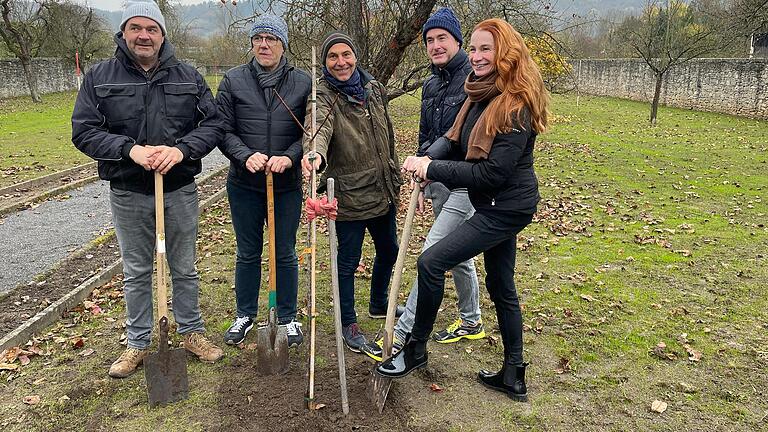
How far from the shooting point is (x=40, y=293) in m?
5.38

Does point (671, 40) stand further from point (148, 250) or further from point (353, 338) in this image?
point (148, 250)

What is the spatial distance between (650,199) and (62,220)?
9.09m

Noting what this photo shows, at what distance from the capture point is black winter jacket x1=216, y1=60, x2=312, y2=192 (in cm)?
382

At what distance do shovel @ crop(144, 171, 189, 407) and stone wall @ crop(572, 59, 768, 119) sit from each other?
24.6m

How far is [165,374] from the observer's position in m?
3.53

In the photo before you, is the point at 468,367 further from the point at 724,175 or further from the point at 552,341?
the point at 724,175

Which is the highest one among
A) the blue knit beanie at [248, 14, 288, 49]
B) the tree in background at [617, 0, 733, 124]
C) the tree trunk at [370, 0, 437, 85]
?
the tree in background at [617, 0, 733, 124]

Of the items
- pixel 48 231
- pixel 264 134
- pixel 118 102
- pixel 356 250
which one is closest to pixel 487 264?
pixel 356 250

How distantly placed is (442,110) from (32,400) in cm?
327

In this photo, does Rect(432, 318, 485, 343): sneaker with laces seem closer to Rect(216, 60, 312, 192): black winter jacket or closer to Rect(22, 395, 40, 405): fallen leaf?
Rect(216, 60, 312, 192): black winter jacket

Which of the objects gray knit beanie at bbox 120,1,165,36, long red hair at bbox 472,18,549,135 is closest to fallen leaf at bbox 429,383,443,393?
long red hair at bbox 472,18,549,135

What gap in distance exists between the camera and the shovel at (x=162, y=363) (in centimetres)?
347

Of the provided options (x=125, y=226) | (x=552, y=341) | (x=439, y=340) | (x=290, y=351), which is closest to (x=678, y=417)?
(x=552, y=341)

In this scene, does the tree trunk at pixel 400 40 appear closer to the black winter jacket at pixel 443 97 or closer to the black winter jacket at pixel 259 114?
the black winter jacket at pixel 443 97
